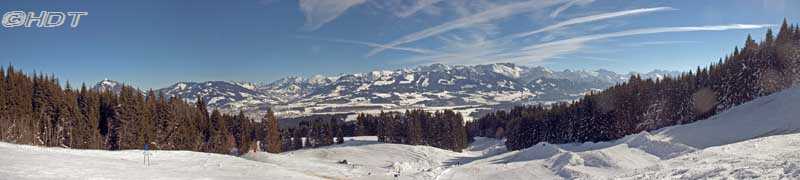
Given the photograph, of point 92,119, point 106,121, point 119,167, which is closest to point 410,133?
point 106,121

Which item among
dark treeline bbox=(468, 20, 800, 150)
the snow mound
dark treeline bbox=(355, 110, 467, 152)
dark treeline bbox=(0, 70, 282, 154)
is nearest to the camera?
the snow mound

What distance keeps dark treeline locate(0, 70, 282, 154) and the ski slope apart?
82.7 ft

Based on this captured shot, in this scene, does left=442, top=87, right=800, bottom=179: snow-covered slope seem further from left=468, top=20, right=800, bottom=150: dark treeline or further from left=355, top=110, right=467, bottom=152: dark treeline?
left=355, top=110, right=467, bottom=152: dark treeline

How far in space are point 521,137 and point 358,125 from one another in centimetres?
5942

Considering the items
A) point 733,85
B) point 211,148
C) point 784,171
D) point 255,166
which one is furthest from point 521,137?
point 784,171

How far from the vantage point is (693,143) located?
57188 mm

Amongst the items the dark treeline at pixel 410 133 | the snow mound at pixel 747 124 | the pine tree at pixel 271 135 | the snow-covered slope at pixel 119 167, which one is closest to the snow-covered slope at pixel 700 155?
the snow mound at pixel 747 124

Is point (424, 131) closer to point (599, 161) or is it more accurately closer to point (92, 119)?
point (92, 119)

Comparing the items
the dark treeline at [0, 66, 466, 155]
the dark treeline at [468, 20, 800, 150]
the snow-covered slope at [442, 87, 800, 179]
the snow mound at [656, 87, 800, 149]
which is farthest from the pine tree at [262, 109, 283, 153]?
the snow mound at [656, 87, 800, 149]

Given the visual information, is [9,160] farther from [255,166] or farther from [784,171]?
[784,171]

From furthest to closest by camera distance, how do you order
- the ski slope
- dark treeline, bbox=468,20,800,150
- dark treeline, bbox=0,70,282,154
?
dark treeline, bbox=468,20,800,150, dark treeline, bbox=0,70,282,154, the ski slope

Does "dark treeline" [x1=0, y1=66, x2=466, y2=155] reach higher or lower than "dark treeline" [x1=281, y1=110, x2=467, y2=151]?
higher

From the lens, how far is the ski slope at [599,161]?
89.2ft

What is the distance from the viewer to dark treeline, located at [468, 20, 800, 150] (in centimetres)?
8206
